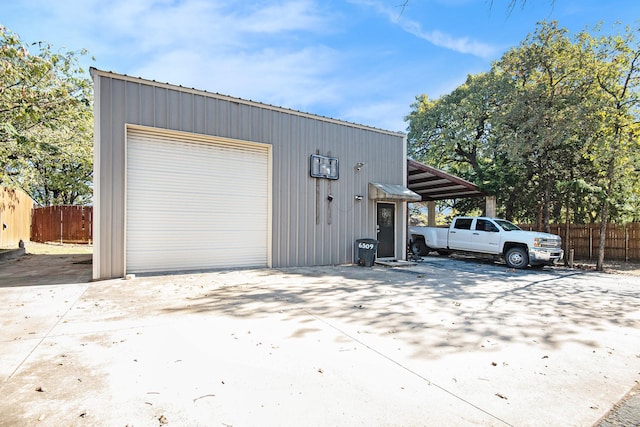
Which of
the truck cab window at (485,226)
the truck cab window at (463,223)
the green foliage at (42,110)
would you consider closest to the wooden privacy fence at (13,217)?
the green foliage at (42,110)

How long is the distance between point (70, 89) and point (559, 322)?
15072mm

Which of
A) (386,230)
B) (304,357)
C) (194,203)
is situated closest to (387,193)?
(386,230)

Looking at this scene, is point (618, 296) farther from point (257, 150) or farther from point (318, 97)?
point (318, 97)

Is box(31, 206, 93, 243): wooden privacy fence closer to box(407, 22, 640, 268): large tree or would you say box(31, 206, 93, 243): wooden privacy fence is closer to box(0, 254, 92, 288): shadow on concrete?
box(0, 254, 92, 288): shadow on concrete

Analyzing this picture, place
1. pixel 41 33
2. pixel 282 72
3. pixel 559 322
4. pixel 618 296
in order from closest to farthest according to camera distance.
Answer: pixel 559 322
pixel 618 296
pixel 41 33
pixel 282 72

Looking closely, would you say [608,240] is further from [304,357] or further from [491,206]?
[304,357]

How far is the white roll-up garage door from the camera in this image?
24.5ft

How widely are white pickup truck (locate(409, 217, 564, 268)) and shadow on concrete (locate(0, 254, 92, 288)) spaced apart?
1172cm

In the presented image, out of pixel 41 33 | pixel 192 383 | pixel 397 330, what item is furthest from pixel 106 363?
pixel 41 33

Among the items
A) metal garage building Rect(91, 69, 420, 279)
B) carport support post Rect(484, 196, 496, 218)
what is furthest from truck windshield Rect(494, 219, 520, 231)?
metal garage building Rect(91, 69, 420, 279)

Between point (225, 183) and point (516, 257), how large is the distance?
967 cm

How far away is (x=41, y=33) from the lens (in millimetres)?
8578

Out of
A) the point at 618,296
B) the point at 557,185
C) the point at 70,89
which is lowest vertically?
the point at 618,296

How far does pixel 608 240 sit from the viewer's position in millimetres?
13617
